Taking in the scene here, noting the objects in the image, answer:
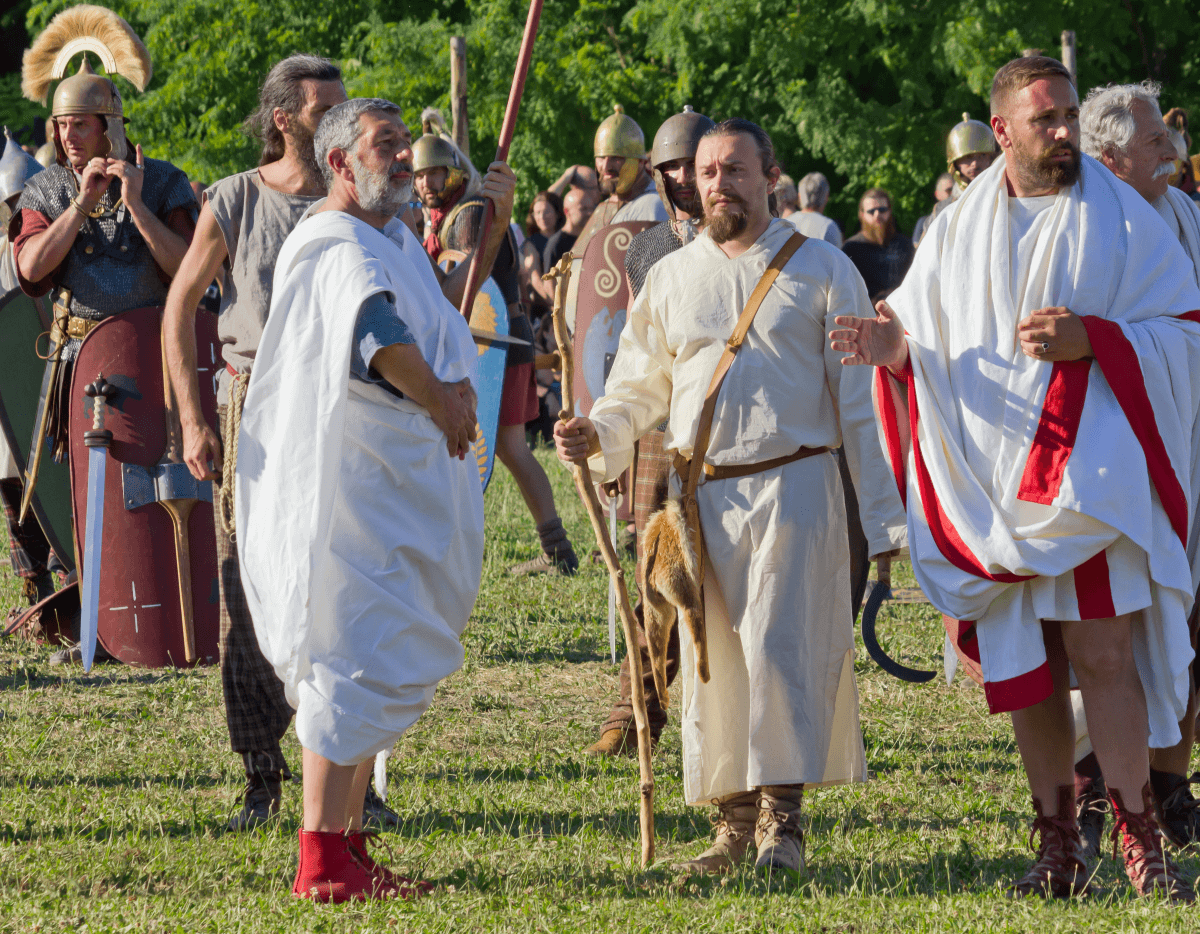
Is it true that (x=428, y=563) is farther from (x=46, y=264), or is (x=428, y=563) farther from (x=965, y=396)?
(x=46, y=264)

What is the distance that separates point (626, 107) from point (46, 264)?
35.5ft

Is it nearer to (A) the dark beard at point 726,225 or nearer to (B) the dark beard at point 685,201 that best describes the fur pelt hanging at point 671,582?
(A) the dark beard at point 726,225

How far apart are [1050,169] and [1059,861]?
155cm

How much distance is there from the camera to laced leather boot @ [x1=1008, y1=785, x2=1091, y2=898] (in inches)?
139

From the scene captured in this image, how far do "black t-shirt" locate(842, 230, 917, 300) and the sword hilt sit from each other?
18.1 feet

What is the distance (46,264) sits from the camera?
564 centimetres

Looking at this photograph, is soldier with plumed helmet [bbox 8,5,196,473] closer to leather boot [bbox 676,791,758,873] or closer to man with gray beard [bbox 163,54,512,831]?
man with gray beard [bbox 163,54,512,831]

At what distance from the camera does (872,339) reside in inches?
142

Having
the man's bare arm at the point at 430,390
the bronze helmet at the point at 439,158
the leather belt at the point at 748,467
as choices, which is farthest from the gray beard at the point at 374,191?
the bronze helmet at the point at 439,158

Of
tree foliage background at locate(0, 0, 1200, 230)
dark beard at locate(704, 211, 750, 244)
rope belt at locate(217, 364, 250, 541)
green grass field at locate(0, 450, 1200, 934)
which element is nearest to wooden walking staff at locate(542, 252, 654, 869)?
green grass field at locate(0, 450, 1200, 934)

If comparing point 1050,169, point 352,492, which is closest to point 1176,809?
point 1050,169

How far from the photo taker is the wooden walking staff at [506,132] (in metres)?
3.96

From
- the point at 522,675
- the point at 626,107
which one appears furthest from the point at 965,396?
the point at 626,107

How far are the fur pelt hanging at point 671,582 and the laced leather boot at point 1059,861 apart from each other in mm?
867
